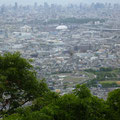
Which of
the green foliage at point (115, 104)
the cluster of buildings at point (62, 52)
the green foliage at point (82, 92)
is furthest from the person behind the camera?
the cluster of buildings at point (62, 52)

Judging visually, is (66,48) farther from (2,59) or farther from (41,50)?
(2,59)

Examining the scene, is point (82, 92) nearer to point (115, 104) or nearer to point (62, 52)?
point (115, 104)

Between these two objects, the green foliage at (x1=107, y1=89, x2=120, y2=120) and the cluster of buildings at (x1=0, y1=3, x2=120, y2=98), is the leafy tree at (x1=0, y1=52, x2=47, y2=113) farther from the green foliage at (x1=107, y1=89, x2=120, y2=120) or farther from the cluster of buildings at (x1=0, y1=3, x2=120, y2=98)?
the cluster of buildings at (x1=0, y1=3, x2=120, y2=98)

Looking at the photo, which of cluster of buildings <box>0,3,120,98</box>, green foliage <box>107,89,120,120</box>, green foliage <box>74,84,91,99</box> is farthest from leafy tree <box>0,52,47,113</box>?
cluster of buildings <box>0,3,120,98</box>

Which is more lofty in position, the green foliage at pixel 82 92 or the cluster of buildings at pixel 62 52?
the green foliage at pixel 82 92

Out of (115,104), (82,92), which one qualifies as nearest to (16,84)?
(82,92)

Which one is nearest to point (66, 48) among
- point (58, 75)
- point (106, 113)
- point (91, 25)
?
point (58, 75)

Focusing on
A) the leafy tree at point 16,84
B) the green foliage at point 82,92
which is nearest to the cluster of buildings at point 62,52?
the leafy tree at point 16,84

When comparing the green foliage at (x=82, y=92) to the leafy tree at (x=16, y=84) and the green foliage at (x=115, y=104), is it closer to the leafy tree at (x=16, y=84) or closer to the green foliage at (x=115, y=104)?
the green foliage at (x=115, y=104)

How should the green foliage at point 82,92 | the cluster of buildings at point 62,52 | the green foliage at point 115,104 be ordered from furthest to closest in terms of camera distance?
the cluster of buildings at point 62,52 → the green foliage at point 82,92 → the green foliage at point 115,104
